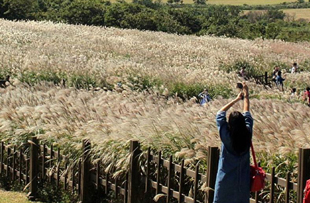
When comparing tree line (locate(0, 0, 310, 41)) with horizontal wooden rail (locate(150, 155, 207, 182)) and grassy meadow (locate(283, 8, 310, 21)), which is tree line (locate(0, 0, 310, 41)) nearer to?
grassy meadow (locate(283, 8, 310, 21))

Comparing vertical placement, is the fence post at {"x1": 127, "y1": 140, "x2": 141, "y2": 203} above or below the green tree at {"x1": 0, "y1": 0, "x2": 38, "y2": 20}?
above

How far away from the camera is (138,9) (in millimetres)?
69562

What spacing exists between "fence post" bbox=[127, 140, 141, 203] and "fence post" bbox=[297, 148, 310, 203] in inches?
104

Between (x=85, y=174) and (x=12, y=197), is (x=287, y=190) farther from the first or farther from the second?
(x=12, y=197)

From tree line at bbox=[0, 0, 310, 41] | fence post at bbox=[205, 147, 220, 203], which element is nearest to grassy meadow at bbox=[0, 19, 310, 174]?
fence post at bbox=[205, 147, 220, 203]

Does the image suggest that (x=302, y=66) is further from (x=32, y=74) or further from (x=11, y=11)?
(x=11, y=11)

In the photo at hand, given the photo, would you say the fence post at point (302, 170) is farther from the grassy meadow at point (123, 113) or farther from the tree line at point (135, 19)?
the tree line at point (135, 19)

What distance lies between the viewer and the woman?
6.59m

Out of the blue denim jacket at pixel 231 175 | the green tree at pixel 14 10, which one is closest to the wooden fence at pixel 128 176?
the blue denim jacket at pixel 231 175

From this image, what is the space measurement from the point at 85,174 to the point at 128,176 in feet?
2.86

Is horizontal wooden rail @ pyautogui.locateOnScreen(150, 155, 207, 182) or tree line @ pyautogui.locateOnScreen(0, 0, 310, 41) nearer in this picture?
horizontal wooden rail @ pyautogui.locateOnScreen(150, 155, 207, 182)

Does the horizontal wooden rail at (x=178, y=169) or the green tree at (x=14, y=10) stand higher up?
the horizontal wooden rail at (x=178, y=169)

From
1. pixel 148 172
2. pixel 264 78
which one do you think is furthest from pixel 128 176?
pixel 264 78

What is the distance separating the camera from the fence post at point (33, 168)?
1070 centimetres
